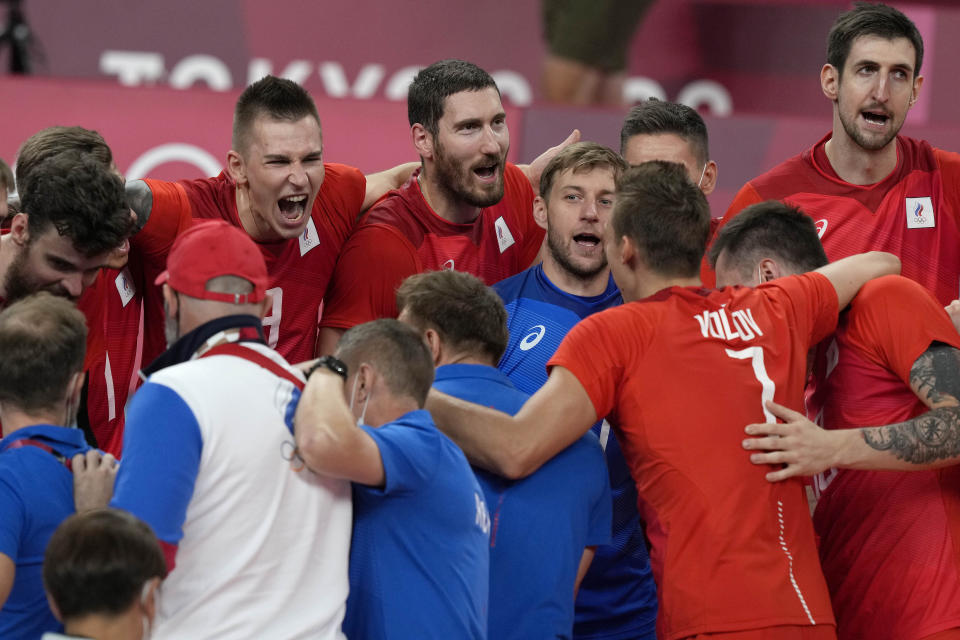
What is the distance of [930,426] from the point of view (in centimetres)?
434

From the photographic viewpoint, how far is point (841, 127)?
6.48 m

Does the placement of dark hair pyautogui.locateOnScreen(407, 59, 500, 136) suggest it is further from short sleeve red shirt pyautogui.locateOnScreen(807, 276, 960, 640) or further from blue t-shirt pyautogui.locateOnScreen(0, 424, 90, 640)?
blue t-shirt pyautogui.locateOnScreen(0, 424, 90, 640)

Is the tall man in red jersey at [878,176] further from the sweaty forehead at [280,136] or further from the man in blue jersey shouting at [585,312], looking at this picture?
the sweaty forehead at [280,136]

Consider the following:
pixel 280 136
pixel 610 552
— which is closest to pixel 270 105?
pixel 280 136

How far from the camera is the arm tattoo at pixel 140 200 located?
566 centimetres

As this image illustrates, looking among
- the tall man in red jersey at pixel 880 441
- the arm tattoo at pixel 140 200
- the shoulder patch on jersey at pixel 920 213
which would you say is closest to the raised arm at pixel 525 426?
the tall man in red jersey at pixel 880 441

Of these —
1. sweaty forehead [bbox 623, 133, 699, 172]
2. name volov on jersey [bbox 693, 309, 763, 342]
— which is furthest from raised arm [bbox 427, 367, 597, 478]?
sweaty forehead [bbox 623, 133, 699, 172]

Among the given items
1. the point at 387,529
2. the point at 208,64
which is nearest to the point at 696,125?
the point at 387,529

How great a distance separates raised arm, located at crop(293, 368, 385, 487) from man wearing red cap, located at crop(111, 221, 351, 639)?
0.07 metres

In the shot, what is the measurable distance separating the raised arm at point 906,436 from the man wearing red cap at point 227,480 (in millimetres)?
1528

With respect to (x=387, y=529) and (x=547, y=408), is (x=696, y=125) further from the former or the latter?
(x=387, y=529)

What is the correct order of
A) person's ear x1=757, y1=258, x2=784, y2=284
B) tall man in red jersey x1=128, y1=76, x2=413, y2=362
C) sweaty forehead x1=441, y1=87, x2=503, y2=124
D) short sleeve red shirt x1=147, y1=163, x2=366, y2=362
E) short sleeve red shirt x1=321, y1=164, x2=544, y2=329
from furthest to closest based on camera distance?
sweaty forehead x1=441, y1=87, x2=503, y2=124, short sleeve red shirt x1=147, y1=163, x2=366, y2=362, short sleeve red shirt x1=321, y1=164, x2=544, y2=329, tall man in red jersey x1=128, y1=76, x2=413, y2=362, person's ear x1=757, y1=258, x2=784, y2=284

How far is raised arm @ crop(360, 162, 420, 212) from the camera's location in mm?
6625

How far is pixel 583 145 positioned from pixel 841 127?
1.56 m
